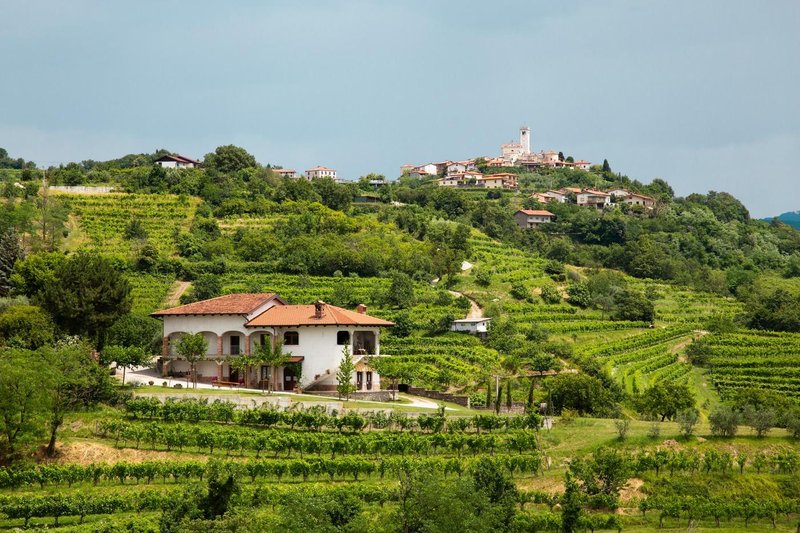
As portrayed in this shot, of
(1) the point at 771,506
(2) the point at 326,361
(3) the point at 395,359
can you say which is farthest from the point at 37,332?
(1) the point at 771,506

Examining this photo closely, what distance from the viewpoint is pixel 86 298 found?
170 ft

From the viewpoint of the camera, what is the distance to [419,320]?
70000 mm

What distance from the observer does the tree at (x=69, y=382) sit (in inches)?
1646

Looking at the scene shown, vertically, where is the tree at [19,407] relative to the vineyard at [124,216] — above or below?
below

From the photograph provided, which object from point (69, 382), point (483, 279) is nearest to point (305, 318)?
point (69, 382)

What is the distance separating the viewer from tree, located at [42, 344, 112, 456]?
41812mm

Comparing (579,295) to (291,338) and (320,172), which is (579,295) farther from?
(320,172)

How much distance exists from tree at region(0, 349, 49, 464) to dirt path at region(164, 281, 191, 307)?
3121cm

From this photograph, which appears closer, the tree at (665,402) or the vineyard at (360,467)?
the vineyard at (360,467)

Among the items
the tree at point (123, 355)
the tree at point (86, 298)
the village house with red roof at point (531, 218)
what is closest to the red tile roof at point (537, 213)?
the village house with red roof at point (531, 218)

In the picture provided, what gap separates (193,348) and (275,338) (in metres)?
4.81

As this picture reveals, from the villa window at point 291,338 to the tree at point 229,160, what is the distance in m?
61.4

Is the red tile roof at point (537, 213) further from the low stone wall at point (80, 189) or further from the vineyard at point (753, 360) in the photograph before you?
the low stone wall at point (80, 189)

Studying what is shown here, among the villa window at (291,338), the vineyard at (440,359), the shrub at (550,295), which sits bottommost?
the vineyard at (440,359)
